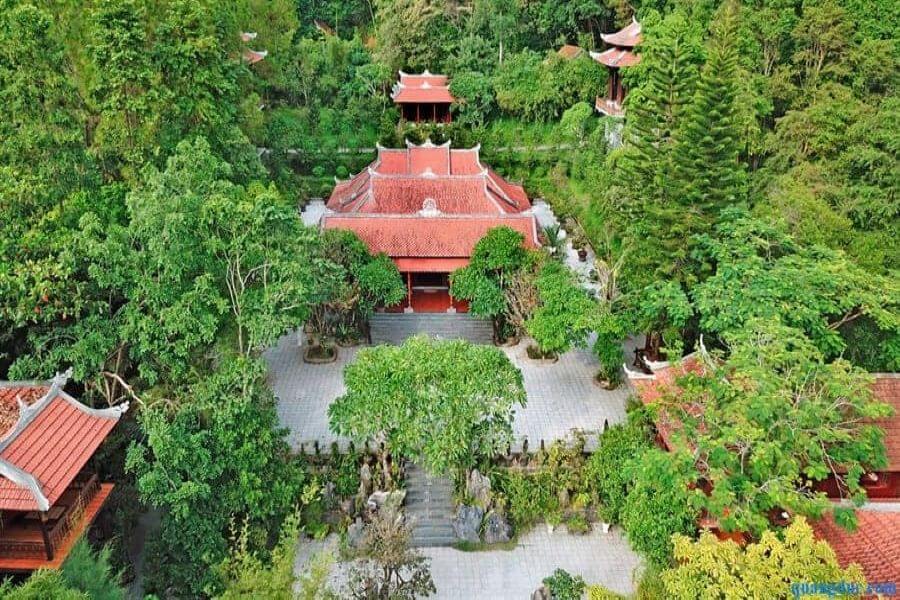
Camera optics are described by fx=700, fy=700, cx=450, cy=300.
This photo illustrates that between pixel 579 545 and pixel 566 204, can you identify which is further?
pixel 566 204

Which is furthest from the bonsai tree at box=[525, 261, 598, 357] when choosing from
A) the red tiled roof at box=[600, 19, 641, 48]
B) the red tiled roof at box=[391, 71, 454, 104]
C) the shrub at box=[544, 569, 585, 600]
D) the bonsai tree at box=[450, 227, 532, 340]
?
the red tiled roof at box=[391, 71, 454, 104]

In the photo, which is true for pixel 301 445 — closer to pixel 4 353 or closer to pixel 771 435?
pixel 4 353

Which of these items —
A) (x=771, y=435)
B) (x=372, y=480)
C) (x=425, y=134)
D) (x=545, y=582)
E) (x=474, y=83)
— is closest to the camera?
(x=771, y=435)

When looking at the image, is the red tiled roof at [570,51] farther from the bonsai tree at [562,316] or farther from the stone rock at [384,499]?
the stone rock at [384,499]

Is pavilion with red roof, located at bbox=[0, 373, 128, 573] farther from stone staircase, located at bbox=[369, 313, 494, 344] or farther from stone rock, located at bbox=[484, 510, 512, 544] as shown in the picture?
stone staircase, located at bbox=[369, 313, 494, 344]

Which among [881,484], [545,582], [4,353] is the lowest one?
[545,582]

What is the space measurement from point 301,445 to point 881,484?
8825mm

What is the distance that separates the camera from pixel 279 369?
15.2m

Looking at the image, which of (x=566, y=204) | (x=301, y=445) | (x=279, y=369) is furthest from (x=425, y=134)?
(x=301, y=445)

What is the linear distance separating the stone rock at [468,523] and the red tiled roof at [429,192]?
28.7ft

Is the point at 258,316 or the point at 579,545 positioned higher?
the point at 258,316

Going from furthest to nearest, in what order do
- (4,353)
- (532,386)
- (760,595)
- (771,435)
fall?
(532,386)
(4,353)
(771,435)
(760,595)

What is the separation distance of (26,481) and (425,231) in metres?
10.7

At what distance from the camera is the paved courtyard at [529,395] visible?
512 inches
